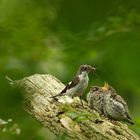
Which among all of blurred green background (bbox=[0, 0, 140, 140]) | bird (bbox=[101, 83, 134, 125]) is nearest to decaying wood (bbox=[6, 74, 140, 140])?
bird (bbox=[101, 83, 134, 125])

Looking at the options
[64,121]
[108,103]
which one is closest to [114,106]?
[108,103]

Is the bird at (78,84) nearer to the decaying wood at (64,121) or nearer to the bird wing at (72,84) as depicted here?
the bird wing at (72,84)


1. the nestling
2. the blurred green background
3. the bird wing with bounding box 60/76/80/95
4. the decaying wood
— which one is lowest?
the blurred green background

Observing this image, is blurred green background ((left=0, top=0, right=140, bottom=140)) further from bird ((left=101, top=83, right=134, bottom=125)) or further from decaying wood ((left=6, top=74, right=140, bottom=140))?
bird ((left=101, top=83, right=134, bottom=125))

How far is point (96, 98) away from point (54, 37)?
98.0 inches

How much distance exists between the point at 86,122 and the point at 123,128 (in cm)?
46

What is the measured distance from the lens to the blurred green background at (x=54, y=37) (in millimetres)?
982

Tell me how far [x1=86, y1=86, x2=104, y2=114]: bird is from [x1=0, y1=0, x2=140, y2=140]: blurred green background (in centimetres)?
107

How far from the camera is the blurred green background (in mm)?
982

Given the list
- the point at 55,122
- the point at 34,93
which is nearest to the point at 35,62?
the point at 55,122

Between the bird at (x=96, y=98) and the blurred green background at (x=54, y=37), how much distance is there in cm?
107

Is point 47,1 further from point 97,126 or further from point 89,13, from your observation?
point 97,126

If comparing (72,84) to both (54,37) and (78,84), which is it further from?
(54,37)

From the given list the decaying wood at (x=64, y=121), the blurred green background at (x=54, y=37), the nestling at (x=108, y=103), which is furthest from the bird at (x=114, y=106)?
the blurred green background at (x=54, y=37)
